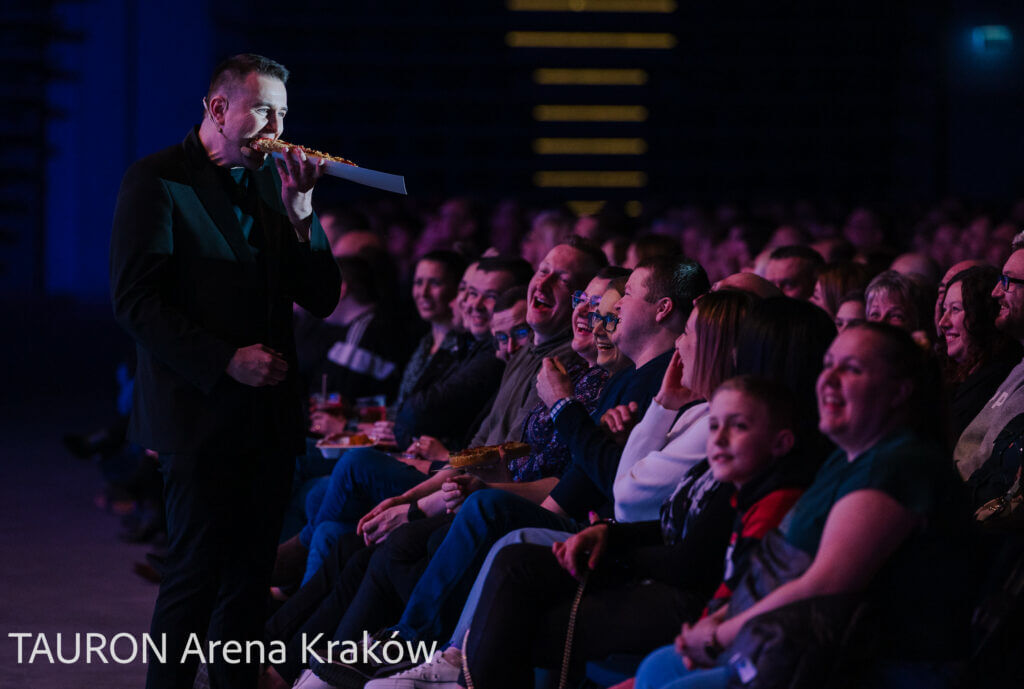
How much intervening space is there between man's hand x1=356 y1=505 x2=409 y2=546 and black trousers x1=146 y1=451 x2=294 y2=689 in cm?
57

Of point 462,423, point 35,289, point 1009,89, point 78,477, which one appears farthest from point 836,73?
point 462,423

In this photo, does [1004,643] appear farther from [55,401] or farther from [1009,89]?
[1009,89]

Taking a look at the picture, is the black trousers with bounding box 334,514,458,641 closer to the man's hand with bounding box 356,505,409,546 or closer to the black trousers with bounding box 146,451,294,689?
the man's hand with bounding box 356,505,409,546

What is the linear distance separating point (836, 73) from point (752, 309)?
14167mm

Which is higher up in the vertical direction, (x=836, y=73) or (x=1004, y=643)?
(x=836, y=73)

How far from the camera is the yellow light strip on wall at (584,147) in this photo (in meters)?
15.9

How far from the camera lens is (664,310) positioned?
327 cm

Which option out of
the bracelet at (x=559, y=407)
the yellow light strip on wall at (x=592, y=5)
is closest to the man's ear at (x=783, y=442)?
the bracelet at (x=559, y=407)

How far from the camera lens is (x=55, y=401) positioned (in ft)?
30.0

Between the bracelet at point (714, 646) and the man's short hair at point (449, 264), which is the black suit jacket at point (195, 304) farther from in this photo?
the man's short hair at point (449, 264)

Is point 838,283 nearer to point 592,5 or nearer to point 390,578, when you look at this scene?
point 390,578

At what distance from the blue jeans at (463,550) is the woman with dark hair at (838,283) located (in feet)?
5.60

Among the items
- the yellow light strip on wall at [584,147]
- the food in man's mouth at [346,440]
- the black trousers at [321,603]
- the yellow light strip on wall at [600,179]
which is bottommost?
the black trousers at [321,603]

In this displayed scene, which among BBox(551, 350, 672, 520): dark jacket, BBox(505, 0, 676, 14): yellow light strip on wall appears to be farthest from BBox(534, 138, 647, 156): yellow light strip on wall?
BBox(551, 350, 672, 520): dark jacket
